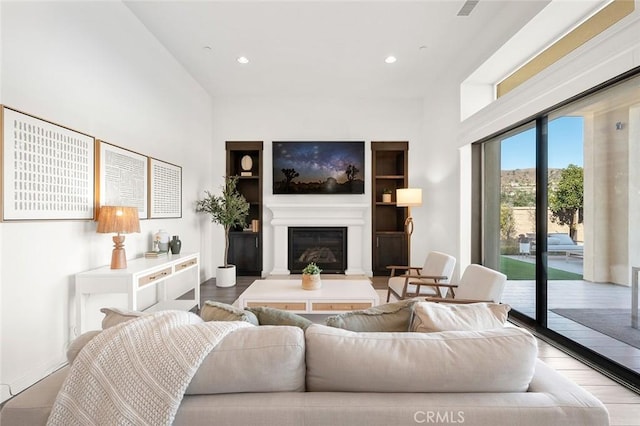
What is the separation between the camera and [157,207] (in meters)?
3.86

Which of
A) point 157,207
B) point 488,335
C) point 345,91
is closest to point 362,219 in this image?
point 345,91

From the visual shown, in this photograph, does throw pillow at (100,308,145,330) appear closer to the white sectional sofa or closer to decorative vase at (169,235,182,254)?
the white sectional sofa

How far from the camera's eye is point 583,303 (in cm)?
270

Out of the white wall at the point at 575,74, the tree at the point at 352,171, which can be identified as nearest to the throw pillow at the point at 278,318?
the white wall at the point at 575,74

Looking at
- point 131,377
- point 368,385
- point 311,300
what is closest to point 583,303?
point 311,300

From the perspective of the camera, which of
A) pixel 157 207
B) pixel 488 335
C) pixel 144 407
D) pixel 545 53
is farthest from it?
pixel 157 207

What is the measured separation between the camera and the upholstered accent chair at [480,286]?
2.45 m

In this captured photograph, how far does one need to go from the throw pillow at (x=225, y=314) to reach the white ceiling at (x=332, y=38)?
10.2ft

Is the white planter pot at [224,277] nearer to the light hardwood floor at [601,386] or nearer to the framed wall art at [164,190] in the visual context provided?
the framed wall art at [164,190]

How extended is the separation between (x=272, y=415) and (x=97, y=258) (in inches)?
107

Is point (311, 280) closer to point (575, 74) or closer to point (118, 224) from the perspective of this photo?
point (118, 224)

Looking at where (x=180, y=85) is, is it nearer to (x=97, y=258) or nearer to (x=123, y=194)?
(x=123, y=194)

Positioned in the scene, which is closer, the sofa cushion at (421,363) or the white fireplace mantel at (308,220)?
the sofa cushion at (421,363)

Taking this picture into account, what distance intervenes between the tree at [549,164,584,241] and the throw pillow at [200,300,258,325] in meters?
2.89
